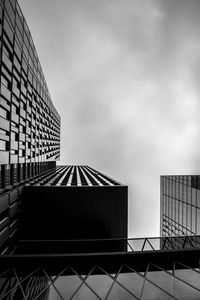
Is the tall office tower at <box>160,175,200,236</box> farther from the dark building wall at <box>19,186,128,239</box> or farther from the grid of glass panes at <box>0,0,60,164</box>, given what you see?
the grid of glass panes at <box>0,0,60,164</box>

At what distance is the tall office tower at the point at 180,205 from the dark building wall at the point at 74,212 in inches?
557

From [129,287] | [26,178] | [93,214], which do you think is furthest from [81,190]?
[129,287]

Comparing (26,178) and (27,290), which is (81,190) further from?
(27,290)

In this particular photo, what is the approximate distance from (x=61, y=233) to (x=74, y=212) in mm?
3228

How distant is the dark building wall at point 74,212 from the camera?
23.3m

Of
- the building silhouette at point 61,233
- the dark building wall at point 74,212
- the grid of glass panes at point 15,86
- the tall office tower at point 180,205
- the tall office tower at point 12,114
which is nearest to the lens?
the building silhouette at point 61,233

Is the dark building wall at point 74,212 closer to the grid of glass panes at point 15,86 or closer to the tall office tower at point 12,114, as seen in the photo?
the tall office tower at point 12,114

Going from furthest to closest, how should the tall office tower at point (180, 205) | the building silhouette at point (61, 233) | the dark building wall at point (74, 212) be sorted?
the tall office tower at point (180, 205) → the dark building wall at point (74, 212) → the building silhouette at point (61, 233)

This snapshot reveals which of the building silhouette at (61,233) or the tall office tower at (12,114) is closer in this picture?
the building silhouette at (61,233)

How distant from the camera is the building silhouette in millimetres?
12359

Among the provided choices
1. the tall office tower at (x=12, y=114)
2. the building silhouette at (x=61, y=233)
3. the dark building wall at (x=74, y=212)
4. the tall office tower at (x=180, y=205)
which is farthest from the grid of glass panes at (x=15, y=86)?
the tall office tower at (x=180, y=205)

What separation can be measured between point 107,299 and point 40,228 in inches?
587

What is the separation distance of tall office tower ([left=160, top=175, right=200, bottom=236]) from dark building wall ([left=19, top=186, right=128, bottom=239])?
1414 cm

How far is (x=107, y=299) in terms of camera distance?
1104 centimetres
